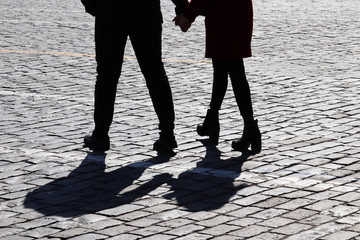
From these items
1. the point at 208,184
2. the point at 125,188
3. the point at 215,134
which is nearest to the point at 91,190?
the point at 125,188

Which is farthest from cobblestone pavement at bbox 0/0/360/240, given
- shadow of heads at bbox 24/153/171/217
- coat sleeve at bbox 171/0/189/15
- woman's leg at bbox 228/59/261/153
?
coat sleeve at bbox 171/0/189/15

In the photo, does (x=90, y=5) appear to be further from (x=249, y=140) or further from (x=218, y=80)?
(x=249, y=140)

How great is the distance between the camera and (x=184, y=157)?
7426 mm

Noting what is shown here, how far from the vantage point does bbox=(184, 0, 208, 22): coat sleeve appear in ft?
24.6

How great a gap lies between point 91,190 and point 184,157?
1.16 meters

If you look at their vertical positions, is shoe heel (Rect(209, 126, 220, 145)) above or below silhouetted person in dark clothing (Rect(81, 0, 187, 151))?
below

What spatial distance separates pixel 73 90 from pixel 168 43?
4.20 metres

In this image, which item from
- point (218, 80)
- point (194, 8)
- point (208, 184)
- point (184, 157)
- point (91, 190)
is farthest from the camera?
point (218, 80)

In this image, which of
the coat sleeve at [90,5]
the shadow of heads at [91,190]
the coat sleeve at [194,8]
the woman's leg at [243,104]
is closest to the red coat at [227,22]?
the coat sleeve at [194,8]

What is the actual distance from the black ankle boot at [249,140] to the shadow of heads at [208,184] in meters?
0.15

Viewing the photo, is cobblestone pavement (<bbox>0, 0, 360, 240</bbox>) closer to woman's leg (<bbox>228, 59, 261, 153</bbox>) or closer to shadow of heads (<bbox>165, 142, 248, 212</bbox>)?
shadow of heads (<bbox>165, 142, 248, 212</bbox>)

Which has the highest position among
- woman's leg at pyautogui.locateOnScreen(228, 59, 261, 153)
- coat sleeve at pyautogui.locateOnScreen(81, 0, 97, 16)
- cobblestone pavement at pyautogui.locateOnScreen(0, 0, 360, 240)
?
coat sleeve at pyautogui.locateOnScreen(81, 0, 97, 16)

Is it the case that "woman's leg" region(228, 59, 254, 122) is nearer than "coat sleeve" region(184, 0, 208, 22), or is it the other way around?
"coat sleeve" region(184, 0, 208, 22)

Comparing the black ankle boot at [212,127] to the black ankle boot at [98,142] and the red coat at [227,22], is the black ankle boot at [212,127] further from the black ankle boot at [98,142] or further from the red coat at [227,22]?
the black ankle boot at [98,142]
